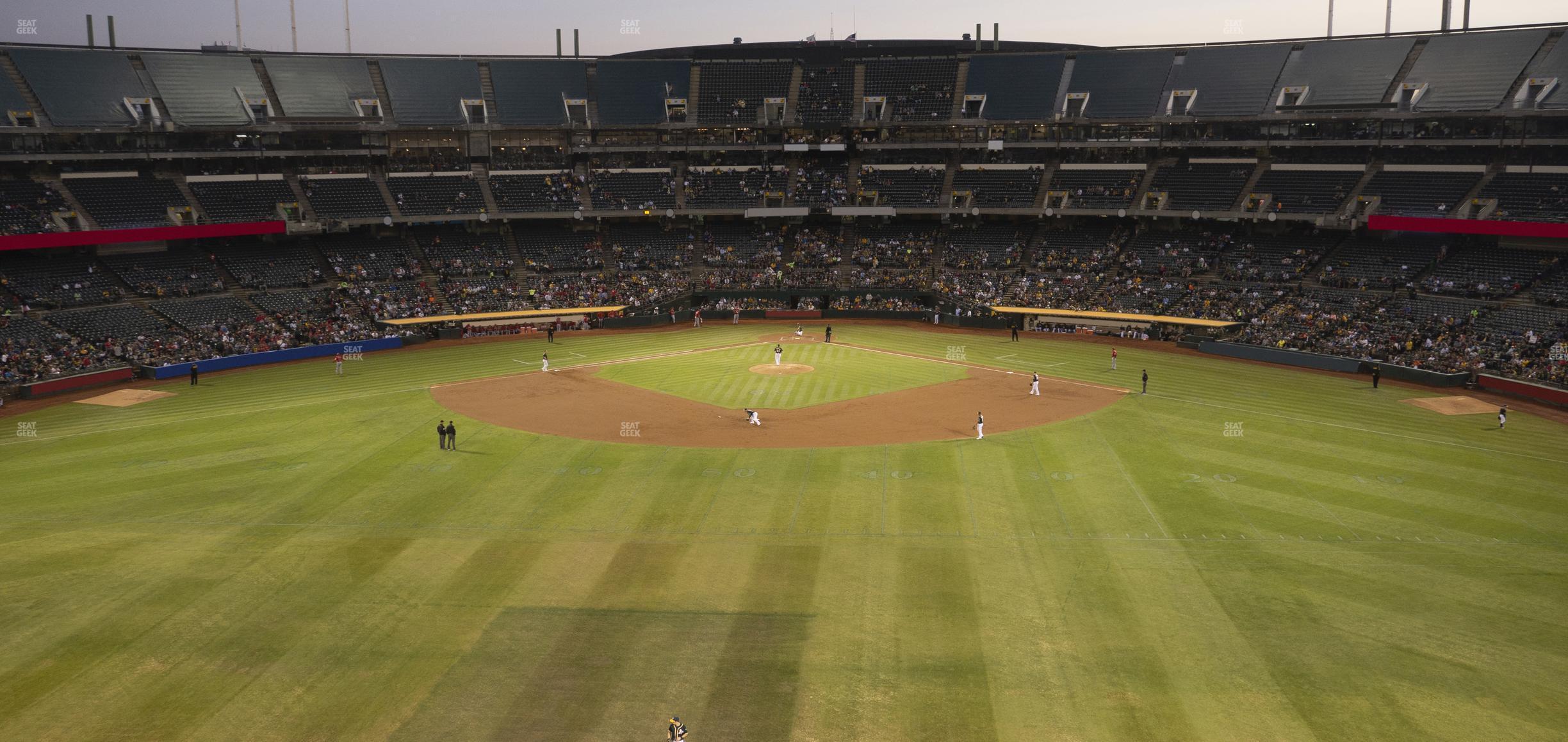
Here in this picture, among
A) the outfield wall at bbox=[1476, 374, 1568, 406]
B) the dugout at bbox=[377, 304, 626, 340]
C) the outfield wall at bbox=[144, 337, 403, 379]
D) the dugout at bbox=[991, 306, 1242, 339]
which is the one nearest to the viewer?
the outfield wall at bbox=[1476, 374, 1568, 406]

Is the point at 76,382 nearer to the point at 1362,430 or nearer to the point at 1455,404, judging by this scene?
the point at 1362,430

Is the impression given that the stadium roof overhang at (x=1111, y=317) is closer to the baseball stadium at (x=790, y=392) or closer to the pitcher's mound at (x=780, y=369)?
the baseball stadium at (x=790, y=392)

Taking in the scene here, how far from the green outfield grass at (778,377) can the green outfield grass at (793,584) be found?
33.1 feet

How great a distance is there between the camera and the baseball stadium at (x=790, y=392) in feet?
64.2

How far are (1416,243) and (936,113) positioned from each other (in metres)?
37.6

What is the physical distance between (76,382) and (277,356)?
10479 mm

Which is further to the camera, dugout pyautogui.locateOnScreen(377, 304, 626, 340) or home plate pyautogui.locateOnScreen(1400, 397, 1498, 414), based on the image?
dugout pyautogui.locateOnScreen(377, 304, 626, 340)

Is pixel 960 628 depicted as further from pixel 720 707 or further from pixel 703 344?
pixel 703 344

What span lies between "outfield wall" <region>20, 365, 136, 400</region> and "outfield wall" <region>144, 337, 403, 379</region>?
50.7 inches

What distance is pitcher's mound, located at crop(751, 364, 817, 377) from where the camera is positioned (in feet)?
169

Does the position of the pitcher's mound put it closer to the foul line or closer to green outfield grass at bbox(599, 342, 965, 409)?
green outfield grass at bbox(599, 342, 965, 409)

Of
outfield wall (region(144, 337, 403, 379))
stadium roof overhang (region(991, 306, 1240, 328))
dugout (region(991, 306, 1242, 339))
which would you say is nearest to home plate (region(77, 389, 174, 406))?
outfield wall (region(144, 337, 403, 379))

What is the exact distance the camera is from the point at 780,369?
52.8 m

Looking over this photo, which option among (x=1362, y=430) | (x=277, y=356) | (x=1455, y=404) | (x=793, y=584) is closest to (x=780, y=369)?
(x=1362, y=430)
